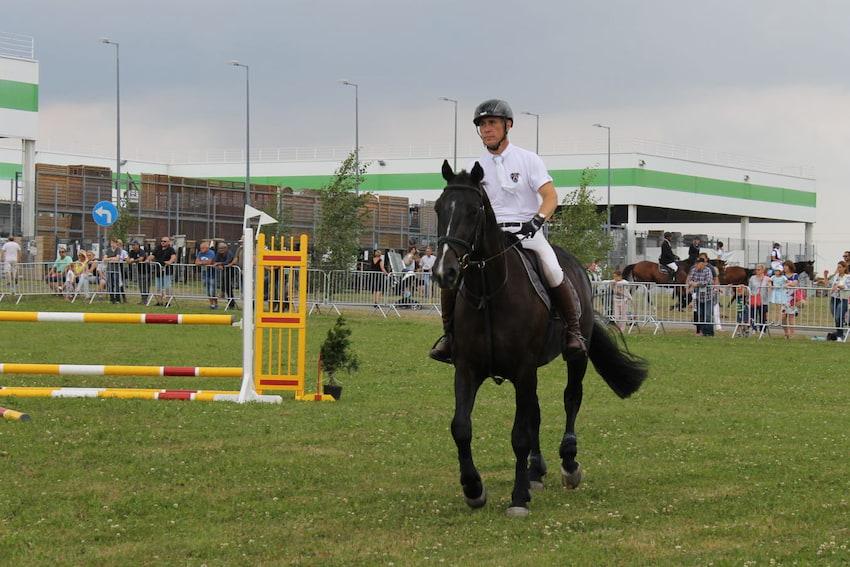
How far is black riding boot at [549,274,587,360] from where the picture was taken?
8.53 metres

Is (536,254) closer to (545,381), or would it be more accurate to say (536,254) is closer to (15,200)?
(545,381)

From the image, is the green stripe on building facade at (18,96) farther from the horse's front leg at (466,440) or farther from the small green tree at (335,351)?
the horse's front leg at (466,440)

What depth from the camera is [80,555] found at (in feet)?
20.7

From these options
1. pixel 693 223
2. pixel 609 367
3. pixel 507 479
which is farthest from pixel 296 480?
pixel 693 223

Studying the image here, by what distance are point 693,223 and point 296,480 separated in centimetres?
8239

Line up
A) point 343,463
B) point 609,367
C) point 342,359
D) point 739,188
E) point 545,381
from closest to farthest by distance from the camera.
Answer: point 343,463
point 609,367
point 342,359
point 545,381
point 739,188

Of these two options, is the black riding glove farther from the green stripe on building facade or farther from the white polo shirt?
the green stripe on building facade

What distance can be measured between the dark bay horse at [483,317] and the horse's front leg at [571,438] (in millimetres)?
356

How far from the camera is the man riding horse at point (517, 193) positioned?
831 cm

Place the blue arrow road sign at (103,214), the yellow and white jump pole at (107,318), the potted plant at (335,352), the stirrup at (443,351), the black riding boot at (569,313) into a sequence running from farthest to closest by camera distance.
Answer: the blue arrow road sign at (103,214) < the potted plant at (335,352) < the yellow and white jump pole at (107,318) < the black riding boot at (569,313) < the stirrup at (443,351)

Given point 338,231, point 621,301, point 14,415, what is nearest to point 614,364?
point 14,415

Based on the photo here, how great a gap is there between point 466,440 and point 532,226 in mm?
1657

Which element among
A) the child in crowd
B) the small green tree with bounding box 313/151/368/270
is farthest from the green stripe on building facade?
the child in crowd

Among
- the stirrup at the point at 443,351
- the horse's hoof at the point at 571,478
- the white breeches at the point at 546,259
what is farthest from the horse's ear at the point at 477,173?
the horse's hoof at the point at 571,478
